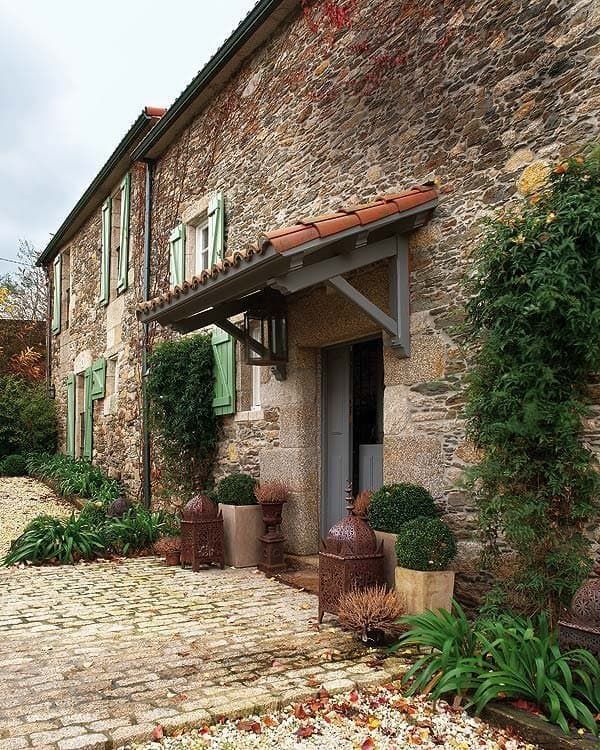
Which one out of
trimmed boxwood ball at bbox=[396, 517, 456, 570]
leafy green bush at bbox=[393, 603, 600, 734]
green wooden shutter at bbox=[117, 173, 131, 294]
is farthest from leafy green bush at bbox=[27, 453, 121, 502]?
leafy green bush at bbox=[393, 603, 600, 734]

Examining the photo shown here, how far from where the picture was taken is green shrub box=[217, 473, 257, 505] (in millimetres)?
6898

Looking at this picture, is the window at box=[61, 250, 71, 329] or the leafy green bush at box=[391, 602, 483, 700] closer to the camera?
the leafy green bush at box=[391, 602, 483, 700]

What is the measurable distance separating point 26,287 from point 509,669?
20779 mm

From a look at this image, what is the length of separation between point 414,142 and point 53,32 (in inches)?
234

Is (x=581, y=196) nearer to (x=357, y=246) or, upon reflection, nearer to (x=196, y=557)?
(x=357, y=246)

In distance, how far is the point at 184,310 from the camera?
6590 mm

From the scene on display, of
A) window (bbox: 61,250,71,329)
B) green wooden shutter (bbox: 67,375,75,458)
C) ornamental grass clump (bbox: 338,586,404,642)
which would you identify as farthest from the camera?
window (bbox: 61,250,71,329)

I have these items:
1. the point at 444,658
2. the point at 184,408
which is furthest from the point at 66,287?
the point at 444,658

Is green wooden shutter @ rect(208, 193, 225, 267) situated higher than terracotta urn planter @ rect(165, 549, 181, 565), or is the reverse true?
green wooden shutter @ rect(208, 193, 225, 267)

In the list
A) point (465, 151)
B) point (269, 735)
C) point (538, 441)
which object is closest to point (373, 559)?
point (538, 441)

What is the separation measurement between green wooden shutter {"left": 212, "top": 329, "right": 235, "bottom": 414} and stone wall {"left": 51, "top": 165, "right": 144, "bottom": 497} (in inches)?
111

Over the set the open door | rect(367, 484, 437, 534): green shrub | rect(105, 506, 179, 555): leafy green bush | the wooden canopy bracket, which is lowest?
rect(105, 506, 179, 555): leafy green bush

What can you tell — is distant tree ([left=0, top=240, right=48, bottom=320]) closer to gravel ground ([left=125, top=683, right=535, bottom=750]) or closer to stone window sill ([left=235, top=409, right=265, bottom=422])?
stone window sill ([left=235, top=409, right=265, bottom=422])

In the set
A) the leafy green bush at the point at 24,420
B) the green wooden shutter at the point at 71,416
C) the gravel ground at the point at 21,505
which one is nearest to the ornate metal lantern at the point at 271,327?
the gravel ground at the point at 21,505
